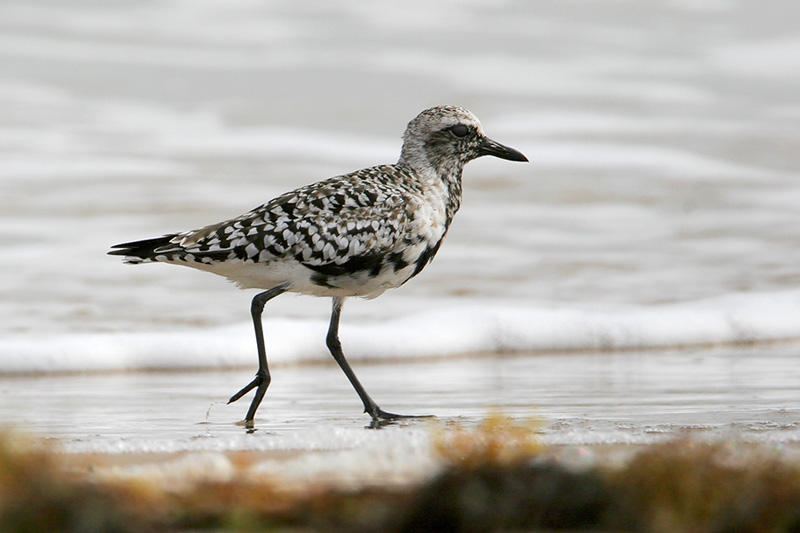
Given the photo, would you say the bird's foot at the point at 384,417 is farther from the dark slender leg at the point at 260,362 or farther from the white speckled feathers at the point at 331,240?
the white speckled feathers at the point at 331,240

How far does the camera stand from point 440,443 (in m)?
2.97

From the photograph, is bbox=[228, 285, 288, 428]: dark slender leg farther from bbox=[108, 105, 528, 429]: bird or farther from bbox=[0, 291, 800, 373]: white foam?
bbox=[0, 291, 800, 373]: white foam

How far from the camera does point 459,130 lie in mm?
6086

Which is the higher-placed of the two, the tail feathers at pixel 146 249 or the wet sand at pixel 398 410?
the tail feathers at pixel 146 249

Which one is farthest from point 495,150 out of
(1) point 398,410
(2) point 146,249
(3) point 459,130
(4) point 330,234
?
(2) point 146,249

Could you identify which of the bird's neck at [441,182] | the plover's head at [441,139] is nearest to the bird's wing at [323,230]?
the bird's neck at [441,182]

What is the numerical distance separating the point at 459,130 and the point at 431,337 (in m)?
3.12

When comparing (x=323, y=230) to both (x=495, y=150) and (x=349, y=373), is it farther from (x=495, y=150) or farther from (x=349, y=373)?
(x=495, y=150)

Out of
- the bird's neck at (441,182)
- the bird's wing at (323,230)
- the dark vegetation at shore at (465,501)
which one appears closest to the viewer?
the dark vegetation at shore at (465,501)

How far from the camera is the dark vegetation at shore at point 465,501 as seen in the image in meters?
2.41

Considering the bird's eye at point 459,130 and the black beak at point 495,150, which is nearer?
the bird's eye at point 459,130

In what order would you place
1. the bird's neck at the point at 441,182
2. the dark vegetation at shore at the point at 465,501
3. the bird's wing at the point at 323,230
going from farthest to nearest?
the bird's neck at the point at 441,182 → the bird's wing at the point at 323,230 → the dark vegetation at shore at the point at 465,501

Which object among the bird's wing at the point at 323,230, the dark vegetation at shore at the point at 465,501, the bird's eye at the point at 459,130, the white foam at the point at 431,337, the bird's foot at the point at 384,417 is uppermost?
the bird's eye at the point at 459,130

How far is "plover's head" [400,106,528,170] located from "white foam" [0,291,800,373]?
2.86 m
